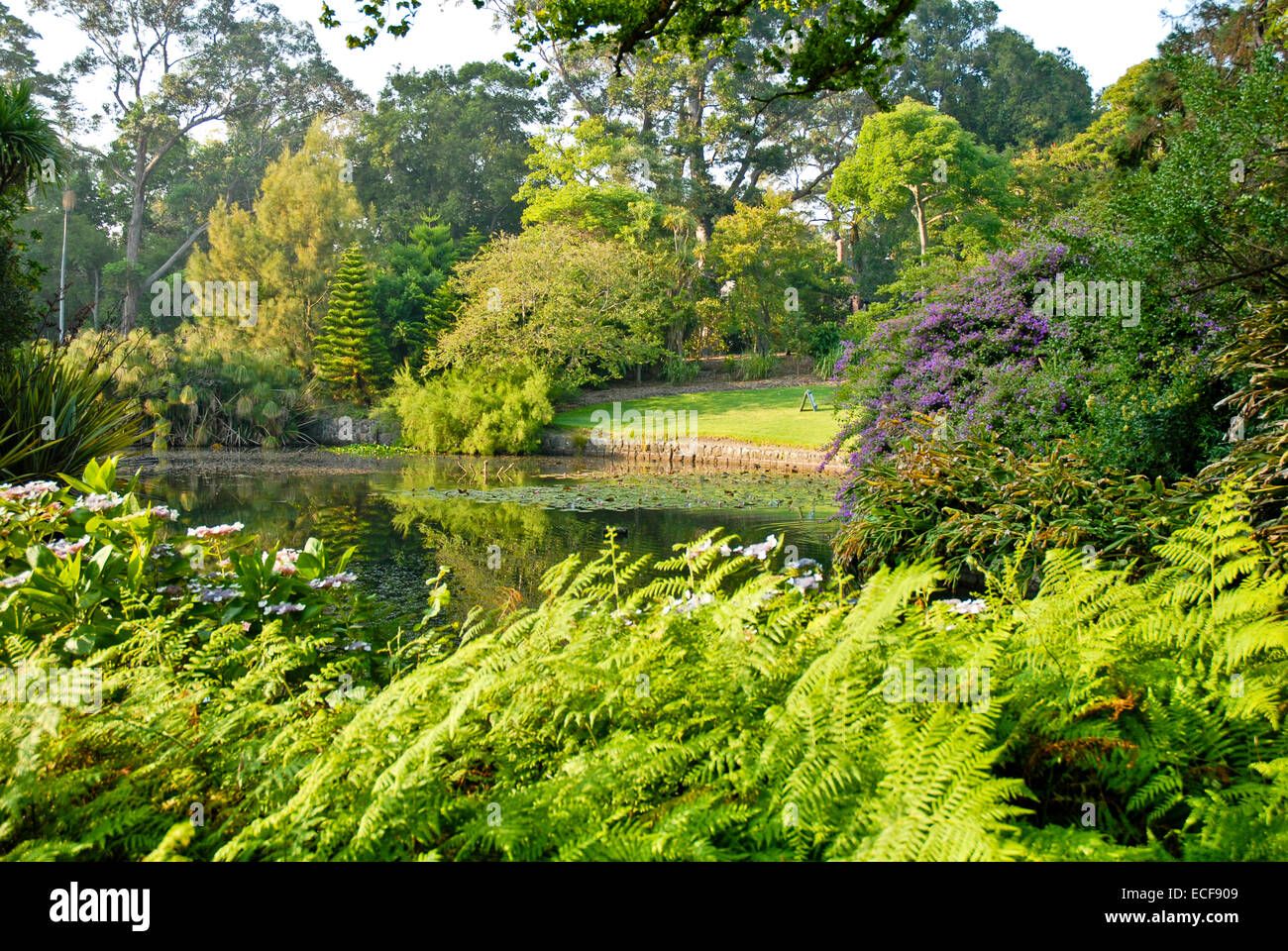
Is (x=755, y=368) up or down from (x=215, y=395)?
up

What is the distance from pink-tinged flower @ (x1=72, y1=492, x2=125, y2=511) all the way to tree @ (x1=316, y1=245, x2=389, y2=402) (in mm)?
22145

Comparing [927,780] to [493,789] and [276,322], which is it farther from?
[276,322]

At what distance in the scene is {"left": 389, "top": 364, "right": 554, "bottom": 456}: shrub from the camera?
69.5 ft

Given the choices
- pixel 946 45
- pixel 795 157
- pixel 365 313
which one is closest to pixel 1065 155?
pixel 795 157

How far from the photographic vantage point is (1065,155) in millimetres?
30578

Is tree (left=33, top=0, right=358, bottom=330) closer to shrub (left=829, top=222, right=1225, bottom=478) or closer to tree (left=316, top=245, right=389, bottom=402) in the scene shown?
tree (left=316, top=245, right=389, bottom=402)

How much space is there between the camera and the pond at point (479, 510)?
8609mm

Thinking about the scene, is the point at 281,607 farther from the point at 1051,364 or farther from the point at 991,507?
the point at 1051,364

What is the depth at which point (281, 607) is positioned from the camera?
12.7ft

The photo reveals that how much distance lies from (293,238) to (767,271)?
15.8 metres

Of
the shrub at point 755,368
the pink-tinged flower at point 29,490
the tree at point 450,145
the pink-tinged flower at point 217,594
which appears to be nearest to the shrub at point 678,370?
the shrub at point 755,368

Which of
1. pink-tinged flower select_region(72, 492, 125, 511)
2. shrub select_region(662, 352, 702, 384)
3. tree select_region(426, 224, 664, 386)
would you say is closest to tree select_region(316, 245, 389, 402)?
tree select_region(426, 224, 664, 386)

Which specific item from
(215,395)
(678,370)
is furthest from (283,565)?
(678,370)
